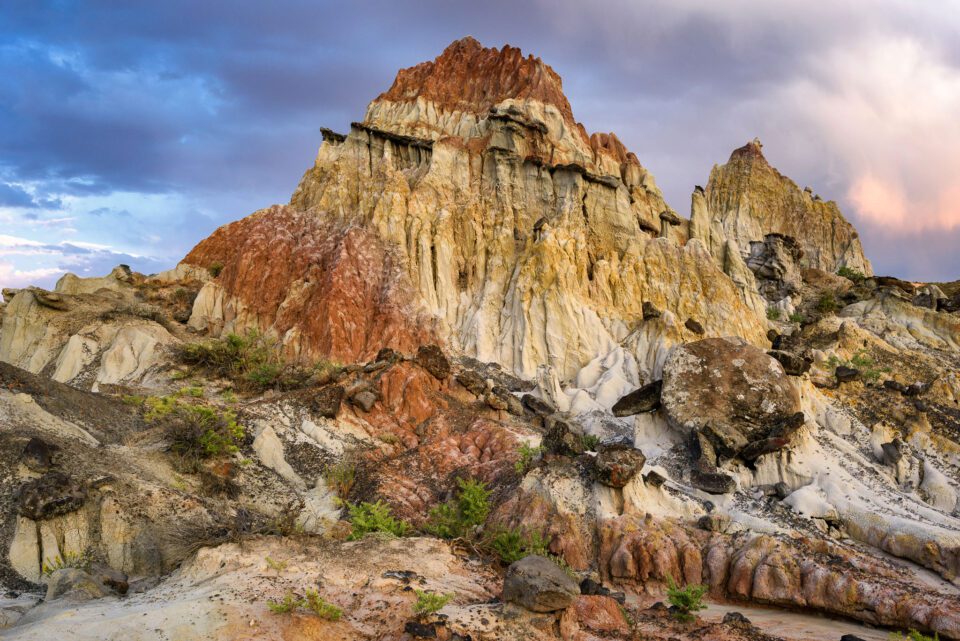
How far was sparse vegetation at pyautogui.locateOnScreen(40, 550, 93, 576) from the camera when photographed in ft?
33.5

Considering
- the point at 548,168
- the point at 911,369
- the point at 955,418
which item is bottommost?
the point at 955,418

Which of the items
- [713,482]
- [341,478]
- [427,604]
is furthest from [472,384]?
[427,604]

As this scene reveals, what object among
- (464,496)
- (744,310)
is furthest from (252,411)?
(744,310)

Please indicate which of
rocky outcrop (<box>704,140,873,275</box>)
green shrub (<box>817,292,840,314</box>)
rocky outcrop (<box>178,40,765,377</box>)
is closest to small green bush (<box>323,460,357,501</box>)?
rocky outcrop (<box>178,40,765,377</box>)

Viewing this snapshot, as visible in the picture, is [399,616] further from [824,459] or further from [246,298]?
[246,298]

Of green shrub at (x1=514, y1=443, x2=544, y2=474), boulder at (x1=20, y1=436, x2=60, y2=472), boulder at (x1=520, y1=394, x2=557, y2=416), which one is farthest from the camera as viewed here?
boulder at (x1=520, y1=394, x2=557, y2=416)

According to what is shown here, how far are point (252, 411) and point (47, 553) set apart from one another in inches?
334

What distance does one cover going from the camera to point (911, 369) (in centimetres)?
2695

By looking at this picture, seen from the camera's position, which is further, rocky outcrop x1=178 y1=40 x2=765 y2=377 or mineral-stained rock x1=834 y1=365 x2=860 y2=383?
rocky outcrop x1=178 y1=40 x2=765 y2=377

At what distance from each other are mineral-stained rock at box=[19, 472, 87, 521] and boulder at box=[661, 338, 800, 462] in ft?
50.4

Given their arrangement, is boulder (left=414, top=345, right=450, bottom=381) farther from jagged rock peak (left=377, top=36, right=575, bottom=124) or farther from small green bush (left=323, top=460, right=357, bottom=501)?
jagged rock peak (left=377, top=36, right=575, bottom=124)

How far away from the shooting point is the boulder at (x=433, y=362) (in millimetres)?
22859

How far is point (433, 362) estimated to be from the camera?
23.0m

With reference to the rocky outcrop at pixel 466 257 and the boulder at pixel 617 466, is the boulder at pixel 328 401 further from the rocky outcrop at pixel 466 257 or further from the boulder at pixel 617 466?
the boulder at pixel 617 466
